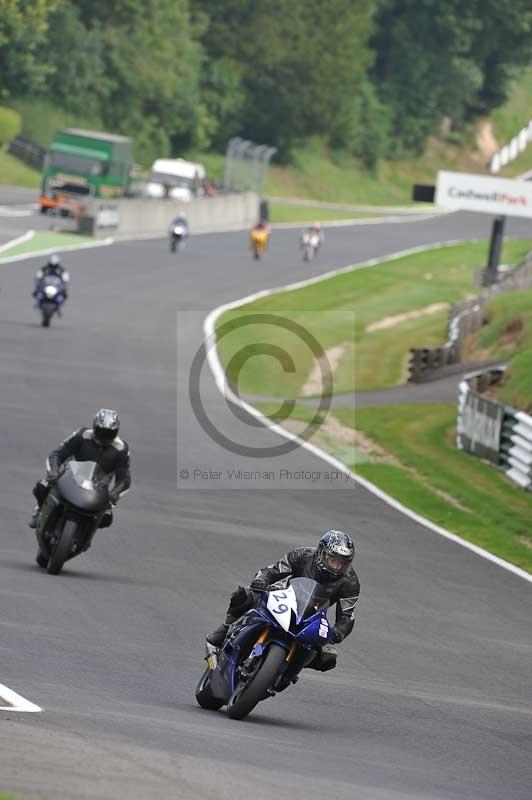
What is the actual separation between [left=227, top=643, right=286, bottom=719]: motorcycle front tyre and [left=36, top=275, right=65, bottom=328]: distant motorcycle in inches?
1071

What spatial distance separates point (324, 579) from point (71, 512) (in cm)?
467

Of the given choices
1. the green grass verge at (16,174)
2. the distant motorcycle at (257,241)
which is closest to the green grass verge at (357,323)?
the distant motorcycle at (257,241)

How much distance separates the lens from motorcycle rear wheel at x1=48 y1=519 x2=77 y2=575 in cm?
1487

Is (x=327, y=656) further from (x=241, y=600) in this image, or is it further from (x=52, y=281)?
(x=52, y=281)

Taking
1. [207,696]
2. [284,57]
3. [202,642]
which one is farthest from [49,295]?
[284,57]

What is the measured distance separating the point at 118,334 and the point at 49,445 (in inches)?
670

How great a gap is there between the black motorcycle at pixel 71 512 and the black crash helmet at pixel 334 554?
457 centimetres

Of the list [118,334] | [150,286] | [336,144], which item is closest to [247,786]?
[118,334]

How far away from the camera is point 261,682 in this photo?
404 inches

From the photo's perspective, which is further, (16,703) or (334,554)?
(334,554)

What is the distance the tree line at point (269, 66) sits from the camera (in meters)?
91.5

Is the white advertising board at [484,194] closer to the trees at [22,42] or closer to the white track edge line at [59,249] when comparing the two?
the white track edge line at [59,249]

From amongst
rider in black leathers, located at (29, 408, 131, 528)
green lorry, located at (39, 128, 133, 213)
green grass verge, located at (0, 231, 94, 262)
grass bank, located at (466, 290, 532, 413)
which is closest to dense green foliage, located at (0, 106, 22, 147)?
green lorry, located at (39, 128, 133, 213)

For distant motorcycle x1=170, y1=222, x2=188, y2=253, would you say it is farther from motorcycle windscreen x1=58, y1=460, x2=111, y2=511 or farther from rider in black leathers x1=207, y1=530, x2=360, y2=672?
rider in black leathers x1=207, y1=530, x2=360, y2=672
